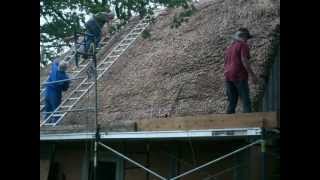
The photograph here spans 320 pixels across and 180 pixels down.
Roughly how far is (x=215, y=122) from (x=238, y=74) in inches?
22.9

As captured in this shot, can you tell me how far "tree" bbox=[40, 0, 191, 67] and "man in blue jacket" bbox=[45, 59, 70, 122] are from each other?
0.95 feet

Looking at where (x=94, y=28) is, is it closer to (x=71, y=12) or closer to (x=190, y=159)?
(x=71, y=12)

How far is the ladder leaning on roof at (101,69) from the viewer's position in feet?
18.3

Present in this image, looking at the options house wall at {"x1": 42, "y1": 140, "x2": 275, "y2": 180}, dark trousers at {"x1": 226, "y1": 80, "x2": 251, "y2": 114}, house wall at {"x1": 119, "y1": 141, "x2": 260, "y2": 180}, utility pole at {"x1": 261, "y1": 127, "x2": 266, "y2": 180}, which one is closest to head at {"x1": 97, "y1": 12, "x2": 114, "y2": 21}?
house wall at {"x1": 42, "y1": 140, "x2": 275, "y2": 180}

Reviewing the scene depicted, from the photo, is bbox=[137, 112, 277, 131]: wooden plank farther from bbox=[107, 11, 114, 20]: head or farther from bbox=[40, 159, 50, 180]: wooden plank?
bbox=[107, 11, 114, 20]: head

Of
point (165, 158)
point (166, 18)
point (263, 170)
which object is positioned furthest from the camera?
point (166, 18)

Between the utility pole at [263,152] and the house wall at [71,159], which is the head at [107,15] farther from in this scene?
the utility pole at [263,152]

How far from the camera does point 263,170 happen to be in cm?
382

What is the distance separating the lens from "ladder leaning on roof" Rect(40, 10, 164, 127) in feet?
18.3

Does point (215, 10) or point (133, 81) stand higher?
point (215, 10)
